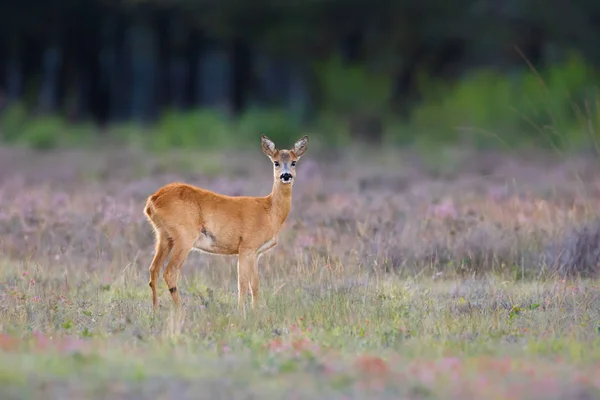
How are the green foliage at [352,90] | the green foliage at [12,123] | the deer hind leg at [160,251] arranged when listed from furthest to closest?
the green foliage at [352,90] < the green foliage at [12,123] < the deer hind leg at [160,251]

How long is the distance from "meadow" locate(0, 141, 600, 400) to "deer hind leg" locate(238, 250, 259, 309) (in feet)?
0.65

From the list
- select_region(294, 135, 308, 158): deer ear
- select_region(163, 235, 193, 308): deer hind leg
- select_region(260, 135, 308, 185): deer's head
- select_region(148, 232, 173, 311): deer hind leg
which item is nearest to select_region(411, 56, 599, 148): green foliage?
select_region(294, 135, 308, 158): deer ear

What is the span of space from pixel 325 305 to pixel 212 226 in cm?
139

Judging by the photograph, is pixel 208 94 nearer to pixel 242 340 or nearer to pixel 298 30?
pixel 298 30

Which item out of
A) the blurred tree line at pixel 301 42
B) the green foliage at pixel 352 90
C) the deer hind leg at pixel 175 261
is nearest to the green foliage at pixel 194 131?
the blurred tree line at pixel 301 42

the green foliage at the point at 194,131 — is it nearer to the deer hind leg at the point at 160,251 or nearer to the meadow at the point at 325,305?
the meadow at the point at 325,305

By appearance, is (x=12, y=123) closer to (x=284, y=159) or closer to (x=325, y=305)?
(x=284, y=159)

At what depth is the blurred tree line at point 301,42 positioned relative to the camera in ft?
118

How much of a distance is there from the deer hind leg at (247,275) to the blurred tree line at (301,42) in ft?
76.1

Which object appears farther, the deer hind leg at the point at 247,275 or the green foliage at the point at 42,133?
the green foliage at the point at 42,133

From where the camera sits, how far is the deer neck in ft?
38.1

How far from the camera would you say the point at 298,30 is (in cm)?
3669

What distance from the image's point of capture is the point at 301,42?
36906 mm

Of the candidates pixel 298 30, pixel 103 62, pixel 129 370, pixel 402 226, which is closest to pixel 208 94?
pixel 103 62
